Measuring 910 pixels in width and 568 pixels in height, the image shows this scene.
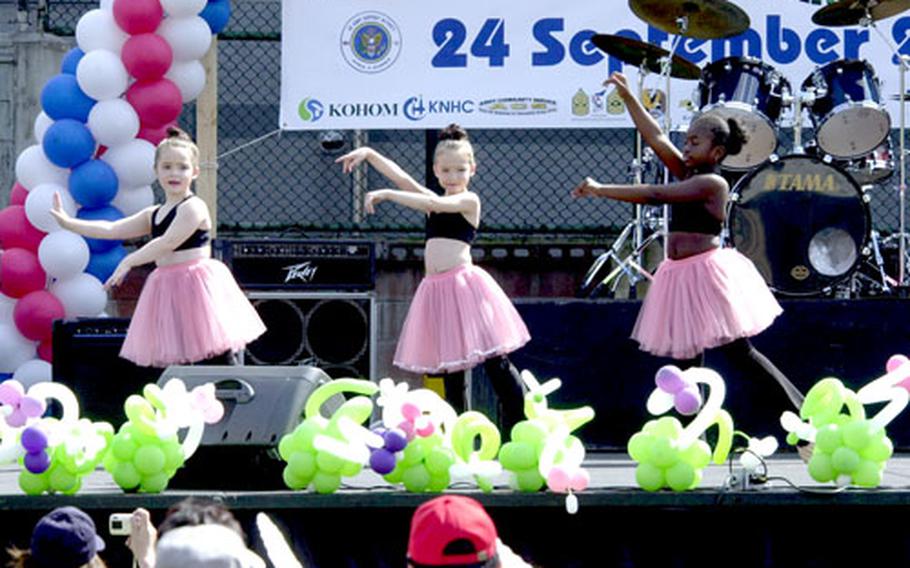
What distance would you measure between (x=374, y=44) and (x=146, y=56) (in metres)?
1.48

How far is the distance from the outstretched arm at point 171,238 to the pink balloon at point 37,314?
2247 mm

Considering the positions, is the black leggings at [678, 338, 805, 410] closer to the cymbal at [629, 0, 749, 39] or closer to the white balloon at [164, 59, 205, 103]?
the cymbal at [629, 0, 749, 39]

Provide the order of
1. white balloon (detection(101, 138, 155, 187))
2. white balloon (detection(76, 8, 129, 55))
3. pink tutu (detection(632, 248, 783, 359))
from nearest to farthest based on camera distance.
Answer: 1. pink tutu (detection(632, 248, 783, 359))
2. white balloon (detection(101, 138, 155, 187))
3. white balloon (detection(76, 8, 129, 55))

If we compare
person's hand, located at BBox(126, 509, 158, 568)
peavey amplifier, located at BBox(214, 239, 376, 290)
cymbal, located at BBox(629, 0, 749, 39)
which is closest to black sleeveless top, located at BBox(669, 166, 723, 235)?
cymbal, located at BBox(629, 0, 749, 39)

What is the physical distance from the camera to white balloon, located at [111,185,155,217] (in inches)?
329

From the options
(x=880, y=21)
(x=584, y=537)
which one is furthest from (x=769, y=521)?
(x=880, y=21)

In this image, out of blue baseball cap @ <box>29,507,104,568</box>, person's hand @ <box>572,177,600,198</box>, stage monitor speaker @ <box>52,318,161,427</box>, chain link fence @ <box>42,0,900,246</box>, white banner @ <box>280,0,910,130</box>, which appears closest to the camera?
blue baseball cap @ <box>29,507,104,568</box>

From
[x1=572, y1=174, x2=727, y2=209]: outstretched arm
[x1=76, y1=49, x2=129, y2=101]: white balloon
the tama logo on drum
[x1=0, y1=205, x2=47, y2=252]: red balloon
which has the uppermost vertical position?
[x1=76, y1=49, x2=129, y2=101]: white balloon

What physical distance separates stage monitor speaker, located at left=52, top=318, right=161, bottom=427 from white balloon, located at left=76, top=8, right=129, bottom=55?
200 centimetres

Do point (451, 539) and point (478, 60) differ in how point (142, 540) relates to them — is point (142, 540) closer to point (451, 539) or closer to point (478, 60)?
point (451, 539)

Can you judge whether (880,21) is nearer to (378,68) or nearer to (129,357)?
(378,68)

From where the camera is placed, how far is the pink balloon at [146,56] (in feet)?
27.2

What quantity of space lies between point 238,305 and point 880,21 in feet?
15.9

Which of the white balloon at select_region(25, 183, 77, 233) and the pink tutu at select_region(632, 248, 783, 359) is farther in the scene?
the white balloon at select_region(25, 183, 77, 233)
